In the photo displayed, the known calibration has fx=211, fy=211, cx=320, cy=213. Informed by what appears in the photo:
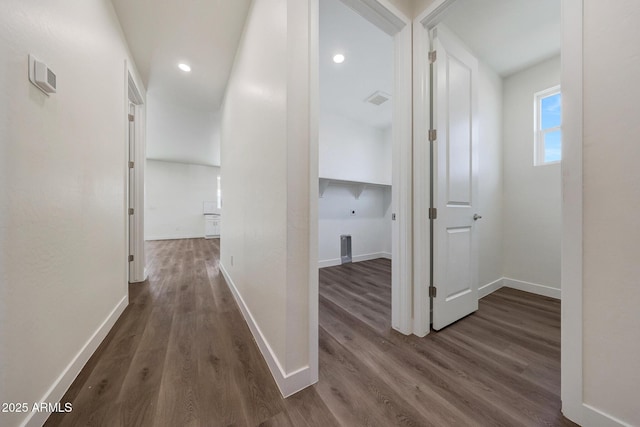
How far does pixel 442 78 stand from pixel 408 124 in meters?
0.50

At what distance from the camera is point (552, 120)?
237cm

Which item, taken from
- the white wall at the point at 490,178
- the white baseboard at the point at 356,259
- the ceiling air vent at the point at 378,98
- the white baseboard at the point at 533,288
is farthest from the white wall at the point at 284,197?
the white baseboard at the point at 533,288

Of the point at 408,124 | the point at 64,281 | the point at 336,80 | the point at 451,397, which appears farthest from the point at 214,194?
the point at 451,397

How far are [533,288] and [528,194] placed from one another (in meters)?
1.09

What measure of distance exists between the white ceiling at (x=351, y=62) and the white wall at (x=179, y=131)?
2134mm

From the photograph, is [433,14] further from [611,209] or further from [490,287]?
[490,287]

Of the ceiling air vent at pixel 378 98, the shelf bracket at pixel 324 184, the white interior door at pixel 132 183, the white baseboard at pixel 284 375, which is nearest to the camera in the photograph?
the white baseboard at pixel 284 375

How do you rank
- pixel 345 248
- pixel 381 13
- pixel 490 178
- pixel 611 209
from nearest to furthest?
pixel 611 209 < pixel 381 13 < pixel 490 178 < pixel 345 248

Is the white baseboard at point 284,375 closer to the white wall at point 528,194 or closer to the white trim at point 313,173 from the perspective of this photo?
the white trim at point 313,173

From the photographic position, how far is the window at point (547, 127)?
7.70 feet

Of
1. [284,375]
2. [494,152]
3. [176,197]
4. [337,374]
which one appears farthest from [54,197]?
[176,197]

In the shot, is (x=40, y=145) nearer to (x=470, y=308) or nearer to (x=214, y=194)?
(x=470, y=308)

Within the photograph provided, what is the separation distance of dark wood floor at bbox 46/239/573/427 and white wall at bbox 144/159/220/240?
6.27 m

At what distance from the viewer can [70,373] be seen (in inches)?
43.9
